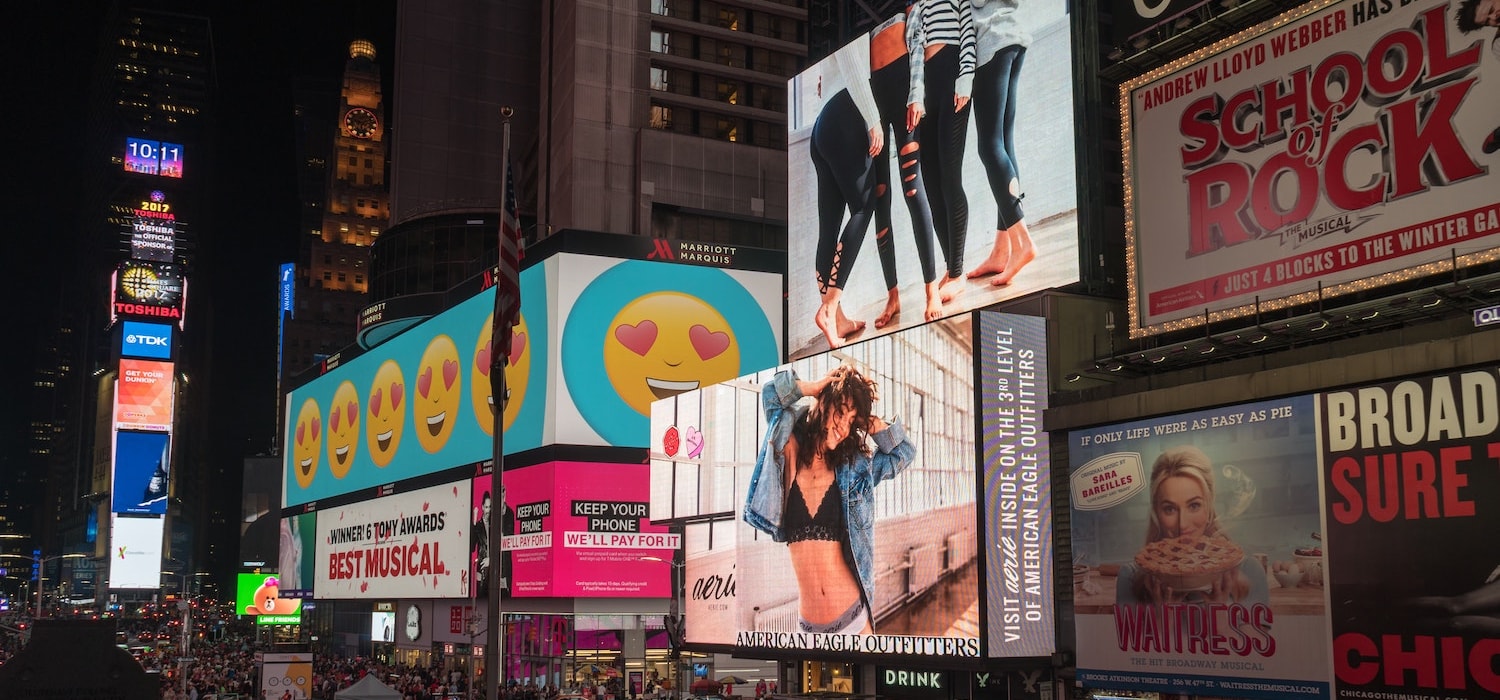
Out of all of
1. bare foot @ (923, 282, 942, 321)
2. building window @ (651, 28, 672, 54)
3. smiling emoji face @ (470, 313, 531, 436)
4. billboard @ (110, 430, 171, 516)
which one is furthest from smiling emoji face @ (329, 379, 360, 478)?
billboard @ (110, 430, 171, 516)

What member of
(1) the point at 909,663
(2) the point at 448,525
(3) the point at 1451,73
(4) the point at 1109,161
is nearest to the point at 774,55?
(2) the point at 448,525

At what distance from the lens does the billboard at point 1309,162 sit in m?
21.8

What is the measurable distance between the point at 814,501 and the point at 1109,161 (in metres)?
10.6

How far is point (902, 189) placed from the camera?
35594 millimetres

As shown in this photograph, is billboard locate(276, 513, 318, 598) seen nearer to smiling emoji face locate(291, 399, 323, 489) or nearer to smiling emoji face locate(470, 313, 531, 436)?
smiling emoji face locate(291, 399, 323, 489)

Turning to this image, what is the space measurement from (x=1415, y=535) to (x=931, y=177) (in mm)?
16315

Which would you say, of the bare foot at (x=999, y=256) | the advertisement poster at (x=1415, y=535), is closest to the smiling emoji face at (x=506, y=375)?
the bare foot at (x=999, y=256)

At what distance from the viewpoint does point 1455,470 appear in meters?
20.2

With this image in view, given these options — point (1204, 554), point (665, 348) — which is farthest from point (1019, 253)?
point (665, 348)

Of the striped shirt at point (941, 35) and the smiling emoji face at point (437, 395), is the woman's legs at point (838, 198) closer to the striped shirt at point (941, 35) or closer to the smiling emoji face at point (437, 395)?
the striped shirt at point (941, 35)

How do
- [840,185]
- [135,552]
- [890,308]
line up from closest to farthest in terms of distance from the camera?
[890,308]
[840,185]
[135,552]

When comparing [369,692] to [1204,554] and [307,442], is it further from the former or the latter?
[307,442]

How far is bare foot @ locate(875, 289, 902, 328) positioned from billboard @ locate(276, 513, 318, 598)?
5845 cm

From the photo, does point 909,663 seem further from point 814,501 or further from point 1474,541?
point 1474,541
